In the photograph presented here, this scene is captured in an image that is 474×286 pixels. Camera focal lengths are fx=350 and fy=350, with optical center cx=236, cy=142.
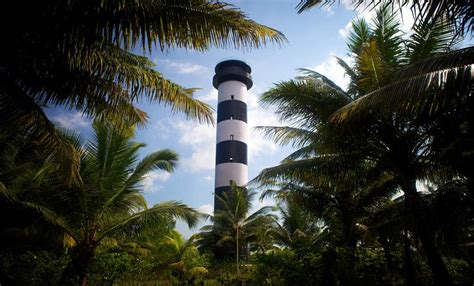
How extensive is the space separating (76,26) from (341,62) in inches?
280

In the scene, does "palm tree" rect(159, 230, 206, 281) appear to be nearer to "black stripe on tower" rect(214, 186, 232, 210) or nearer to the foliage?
"black stripe on tower" rect(214, 186, 232, 210)

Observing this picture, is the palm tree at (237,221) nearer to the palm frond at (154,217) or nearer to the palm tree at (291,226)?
the palm tree at (291,226)

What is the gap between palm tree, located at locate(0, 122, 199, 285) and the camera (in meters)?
8.16

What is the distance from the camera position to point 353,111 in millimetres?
5656

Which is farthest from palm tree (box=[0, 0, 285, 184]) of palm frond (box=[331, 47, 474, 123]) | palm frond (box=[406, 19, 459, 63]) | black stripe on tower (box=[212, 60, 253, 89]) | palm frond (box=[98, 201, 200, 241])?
black stripe on tower (box=[212, 60, 253, 89])

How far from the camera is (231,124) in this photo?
2455 centimetres

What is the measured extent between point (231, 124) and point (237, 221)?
6.77 meters

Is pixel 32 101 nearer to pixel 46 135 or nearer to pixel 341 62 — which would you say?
pixel 46 135

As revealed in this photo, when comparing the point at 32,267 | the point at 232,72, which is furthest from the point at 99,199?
the point at 232,72

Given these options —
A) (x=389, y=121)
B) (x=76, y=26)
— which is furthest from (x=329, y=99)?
(x=76, y=26)

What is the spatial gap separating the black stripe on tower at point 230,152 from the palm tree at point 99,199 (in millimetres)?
14099

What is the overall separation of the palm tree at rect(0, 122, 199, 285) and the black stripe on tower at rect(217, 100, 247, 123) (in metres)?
15.7

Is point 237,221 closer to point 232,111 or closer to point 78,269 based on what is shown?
point 232,111

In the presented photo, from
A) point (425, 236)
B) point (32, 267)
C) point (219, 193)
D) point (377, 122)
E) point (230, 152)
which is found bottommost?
point (32, 267)
